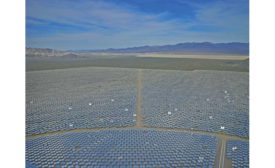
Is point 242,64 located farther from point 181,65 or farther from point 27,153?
point 27,153

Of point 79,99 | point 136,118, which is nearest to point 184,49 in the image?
point 136,118

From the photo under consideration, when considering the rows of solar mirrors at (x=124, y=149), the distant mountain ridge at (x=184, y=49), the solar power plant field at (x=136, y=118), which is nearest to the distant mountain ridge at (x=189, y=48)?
the distant mountain ridge at (x=184, y=49)

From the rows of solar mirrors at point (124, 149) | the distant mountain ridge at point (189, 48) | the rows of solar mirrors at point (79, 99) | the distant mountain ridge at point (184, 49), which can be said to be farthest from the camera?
the distant mountain ridge at point (189, 48)

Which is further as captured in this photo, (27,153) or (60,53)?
(60,53)

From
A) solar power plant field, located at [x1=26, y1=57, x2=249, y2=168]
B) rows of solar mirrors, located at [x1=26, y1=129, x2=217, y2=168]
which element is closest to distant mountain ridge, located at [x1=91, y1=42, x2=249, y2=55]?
solar power plant field, located at [x1=26, y1=57, x2=249, y2=168]

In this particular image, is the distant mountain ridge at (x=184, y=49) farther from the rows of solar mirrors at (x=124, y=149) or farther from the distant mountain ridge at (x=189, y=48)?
the rows of solar mirrors at (x=124, y=149)

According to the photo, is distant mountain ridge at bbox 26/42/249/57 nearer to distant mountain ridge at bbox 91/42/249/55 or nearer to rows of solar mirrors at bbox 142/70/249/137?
distant mountain ridge at bbox 91/42/249/55
